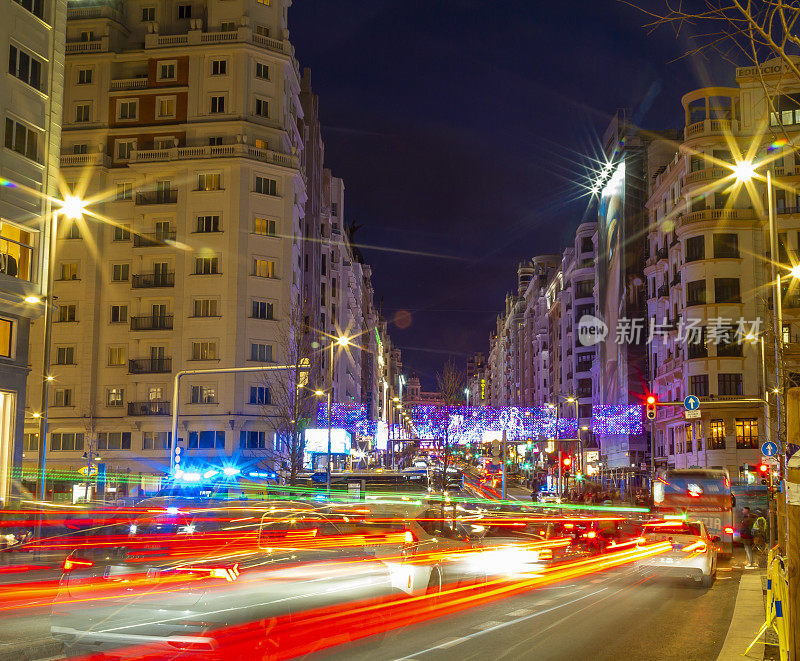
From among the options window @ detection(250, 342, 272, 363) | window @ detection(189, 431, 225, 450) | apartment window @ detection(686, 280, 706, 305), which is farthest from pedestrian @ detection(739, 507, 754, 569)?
window @ detection(189, 431, 225, 450)

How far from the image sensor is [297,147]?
70.8 meters

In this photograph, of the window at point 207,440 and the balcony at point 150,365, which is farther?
the balcony at point 150,365

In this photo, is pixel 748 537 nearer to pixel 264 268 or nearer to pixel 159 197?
pixel 264 268

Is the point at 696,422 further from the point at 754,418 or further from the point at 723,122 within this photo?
the point at 723,122

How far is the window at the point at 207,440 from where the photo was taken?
5994 centimetres

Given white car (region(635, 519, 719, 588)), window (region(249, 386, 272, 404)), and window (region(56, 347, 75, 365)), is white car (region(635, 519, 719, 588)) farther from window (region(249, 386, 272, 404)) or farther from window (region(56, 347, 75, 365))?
window (region(56, 347, 75, 365))

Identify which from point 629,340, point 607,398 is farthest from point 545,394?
point 629,340

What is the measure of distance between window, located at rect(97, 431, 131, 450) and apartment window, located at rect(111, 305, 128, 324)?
7.89 metres

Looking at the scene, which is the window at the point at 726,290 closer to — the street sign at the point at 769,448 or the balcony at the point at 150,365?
the street sign at the point at 769,448

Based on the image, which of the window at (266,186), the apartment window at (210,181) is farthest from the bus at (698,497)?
the apartment window at (210,181)

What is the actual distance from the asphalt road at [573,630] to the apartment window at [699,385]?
139 ft

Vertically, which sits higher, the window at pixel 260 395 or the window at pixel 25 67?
the window at pixel 25 67

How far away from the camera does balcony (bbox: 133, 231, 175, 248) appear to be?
63.0m

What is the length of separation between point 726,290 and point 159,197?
133 ft
